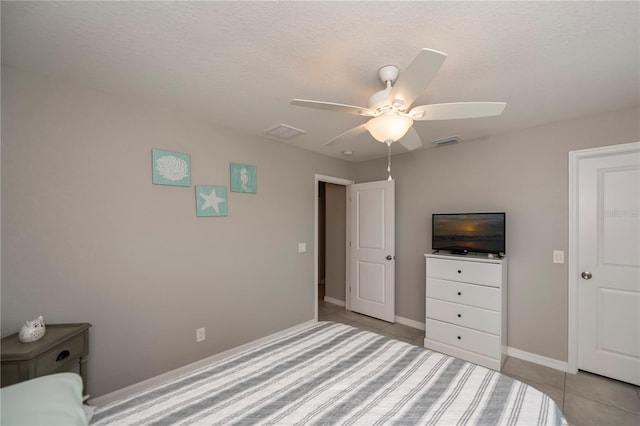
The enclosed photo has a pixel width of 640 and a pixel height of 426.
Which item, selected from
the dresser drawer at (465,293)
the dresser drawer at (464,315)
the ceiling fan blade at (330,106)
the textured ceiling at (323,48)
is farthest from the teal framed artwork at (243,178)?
the dresser drawer at (464,315)

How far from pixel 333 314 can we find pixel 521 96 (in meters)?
3.45

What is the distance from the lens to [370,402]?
1.17 metres

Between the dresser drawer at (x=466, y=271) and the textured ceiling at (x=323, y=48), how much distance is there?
4.99ft

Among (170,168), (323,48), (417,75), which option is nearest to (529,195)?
(417,75)

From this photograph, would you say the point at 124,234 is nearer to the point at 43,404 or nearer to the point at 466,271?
the point at 43,404

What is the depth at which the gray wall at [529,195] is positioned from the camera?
8.08 feet

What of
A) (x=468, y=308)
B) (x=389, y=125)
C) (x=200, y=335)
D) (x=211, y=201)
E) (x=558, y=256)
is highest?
(x=389, y=125)

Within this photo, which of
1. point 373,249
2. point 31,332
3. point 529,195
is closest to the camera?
point 31,332

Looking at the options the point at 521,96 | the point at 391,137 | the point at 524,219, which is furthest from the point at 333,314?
the point at 521,96

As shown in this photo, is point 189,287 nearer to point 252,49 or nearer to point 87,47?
point 87,47

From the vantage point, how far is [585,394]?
7.00 ft

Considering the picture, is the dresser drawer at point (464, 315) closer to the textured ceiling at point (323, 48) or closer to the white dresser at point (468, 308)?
the white dresser at point (468, 308)

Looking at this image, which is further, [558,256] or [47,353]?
[558,256]

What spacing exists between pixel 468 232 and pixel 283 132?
2335mm
